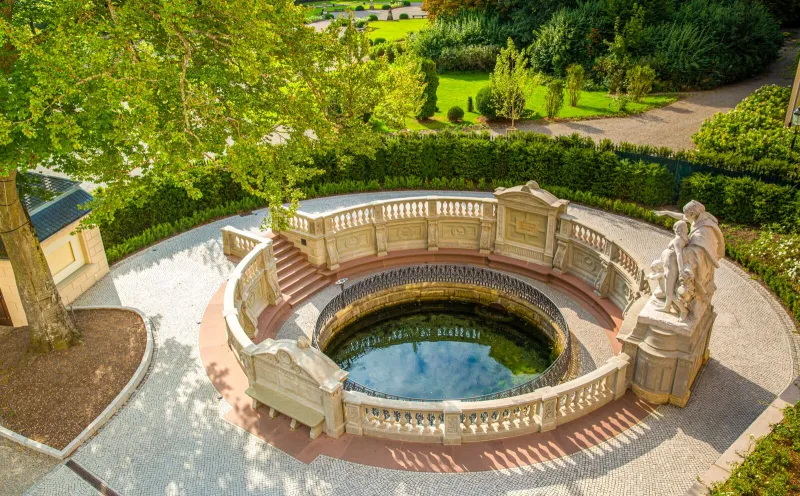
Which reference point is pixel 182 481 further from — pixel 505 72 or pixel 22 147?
pixel 505 72

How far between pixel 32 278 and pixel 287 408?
29.4 feet

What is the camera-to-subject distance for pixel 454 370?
19922 millimetres

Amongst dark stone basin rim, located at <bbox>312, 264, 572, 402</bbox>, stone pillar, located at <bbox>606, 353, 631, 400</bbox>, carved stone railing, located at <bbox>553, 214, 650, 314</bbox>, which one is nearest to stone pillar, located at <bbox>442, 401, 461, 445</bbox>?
stone pillar, located at <bbox>606, 353, 631, 400</bbox>

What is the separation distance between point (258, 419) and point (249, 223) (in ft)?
43.8

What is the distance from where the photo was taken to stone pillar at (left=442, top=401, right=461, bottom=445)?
14.6 metres

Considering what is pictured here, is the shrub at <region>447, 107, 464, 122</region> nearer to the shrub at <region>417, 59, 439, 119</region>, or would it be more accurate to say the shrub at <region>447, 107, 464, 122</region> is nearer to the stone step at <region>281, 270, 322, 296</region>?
the shrub at <region>417, 59, 439, 119</region>

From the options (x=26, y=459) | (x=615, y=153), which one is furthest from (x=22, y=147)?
(x=615, y=153)

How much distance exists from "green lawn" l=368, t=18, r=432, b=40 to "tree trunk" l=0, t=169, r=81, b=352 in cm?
6374

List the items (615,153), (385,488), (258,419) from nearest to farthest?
(385,488) → (258,419) → (615,153)

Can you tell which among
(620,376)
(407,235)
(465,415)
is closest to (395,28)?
(407,235)

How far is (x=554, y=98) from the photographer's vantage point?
43.3 meters

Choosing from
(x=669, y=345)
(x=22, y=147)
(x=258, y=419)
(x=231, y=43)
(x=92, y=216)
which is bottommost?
(x=258, y=419)

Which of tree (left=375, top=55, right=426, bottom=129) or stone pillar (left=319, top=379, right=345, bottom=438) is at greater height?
tree (left=375, top=55, right=426, bottom=129)

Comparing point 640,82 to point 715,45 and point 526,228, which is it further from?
point 526,228
